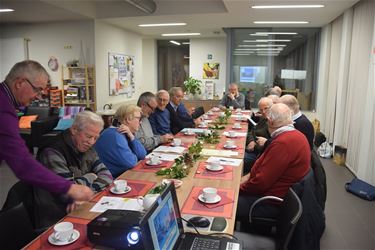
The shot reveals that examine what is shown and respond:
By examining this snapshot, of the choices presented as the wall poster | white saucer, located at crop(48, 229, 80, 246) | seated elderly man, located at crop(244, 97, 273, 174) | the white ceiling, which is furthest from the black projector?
the wall poster

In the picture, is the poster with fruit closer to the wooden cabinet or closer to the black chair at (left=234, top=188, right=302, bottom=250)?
the wooden cabinet

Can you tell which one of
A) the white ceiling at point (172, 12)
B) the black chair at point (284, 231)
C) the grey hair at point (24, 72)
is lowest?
the black chair at point (284, 231)

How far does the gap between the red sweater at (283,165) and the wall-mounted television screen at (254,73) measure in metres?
5.93

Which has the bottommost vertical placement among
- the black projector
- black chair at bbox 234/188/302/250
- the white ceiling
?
black chair at bbox 234/188/302/250

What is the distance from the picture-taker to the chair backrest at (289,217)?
5.27 feet

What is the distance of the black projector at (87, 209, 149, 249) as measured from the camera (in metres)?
1.13

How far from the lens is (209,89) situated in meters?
9.65

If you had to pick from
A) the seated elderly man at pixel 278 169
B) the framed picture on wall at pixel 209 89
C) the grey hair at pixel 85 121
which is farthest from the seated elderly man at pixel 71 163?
the framed picture on wall at pixel 209 89

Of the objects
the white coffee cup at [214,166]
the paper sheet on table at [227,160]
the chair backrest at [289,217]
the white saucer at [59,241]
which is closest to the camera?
the white saucer at [59,241]

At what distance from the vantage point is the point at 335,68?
20.4 ft

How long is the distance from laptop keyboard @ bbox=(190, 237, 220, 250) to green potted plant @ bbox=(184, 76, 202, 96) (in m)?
8.18

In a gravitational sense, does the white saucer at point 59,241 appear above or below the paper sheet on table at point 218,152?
below

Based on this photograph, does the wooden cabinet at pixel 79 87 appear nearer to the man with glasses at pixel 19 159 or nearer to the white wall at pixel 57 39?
the white wall at pixel 57 39

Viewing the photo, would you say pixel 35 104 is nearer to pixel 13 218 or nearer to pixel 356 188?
pixel 13 218
